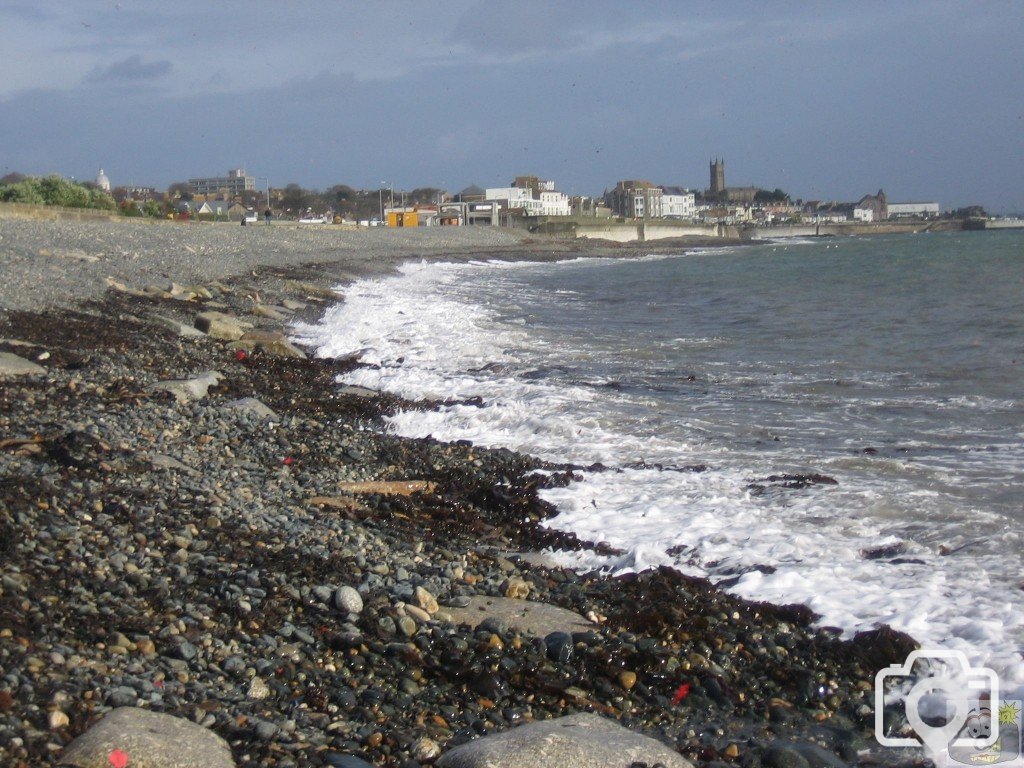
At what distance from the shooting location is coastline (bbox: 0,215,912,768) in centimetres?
324

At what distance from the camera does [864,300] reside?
78.7 feet

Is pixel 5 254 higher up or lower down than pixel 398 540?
higher up

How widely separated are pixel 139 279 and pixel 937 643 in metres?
15.9

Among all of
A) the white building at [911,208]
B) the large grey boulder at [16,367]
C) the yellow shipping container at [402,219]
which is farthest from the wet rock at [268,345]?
the white building at [911,208]

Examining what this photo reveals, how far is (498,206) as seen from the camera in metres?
119

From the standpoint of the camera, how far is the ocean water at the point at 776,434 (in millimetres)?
4836

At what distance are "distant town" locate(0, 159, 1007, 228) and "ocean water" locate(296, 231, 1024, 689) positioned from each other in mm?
54470

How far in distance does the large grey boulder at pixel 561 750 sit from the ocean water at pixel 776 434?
1.59 m

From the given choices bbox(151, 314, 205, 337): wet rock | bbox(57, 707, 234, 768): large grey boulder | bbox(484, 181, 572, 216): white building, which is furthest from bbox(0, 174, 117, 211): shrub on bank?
bbox(484, 181, 572, 216): white building

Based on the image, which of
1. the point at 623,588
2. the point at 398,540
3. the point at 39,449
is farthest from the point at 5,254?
the point at 623,588

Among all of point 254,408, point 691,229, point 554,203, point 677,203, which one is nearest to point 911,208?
point 677,203

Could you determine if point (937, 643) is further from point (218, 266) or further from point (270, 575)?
point (218, 266)

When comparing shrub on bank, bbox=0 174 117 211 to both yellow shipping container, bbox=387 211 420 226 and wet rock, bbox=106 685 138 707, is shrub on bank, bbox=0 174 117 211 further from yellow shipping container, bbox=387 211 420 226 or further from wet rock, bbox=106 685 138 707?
wet rock, bbox=106 685 138 707

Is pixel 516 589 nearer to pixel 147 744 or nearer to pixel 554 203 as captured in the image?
pixel 147 744
